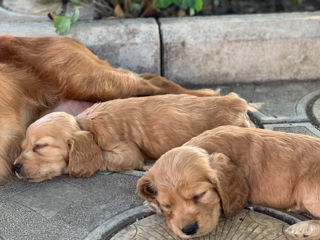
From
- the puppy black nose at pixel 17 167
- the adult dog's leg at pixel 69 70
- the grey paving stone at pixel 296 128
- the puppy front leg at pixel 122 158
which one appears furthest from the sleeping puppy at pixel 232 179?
the adult dog's leg at pixel 69 70

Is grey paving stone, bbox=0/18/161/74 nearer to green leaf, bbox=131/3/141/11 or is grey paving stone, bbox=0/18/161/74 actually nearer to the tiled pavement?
green leaf, bbox=131/3/141/11

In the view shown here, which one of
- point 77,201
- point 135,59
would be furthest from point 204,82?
point 77,201

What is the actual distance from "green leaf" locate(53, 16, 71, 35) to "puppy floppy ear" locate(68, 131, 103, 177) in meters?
1.18

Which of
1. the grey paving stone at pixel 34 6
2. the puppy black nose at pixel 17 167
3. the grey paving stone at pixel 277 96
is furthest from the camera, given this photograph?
the grey paving stone at pixel 34 6

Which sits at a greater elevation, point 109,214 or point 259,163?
point 259,163

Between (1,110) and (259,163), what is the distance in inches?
72.7

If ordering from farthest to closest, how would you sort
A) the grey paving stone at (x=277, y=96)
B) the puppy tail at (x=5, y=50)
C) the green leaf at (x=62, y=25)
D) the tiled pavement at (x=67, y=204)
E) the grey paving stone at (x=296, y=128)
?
the green leaf at (x=62, y=25)
the grey paving stone at (x=277, y=96)
the puppy tail at (x=5, y=50)
the grey paving stone at (x=296, y=128)
the tiled pavement at (x=67, y=204)

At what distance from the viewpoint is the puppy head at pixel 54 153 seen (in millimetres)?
3383

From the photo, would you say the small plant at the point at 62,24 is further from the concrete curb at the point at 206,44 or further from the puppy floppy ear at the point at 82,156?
the puppy floppy ear at the point at 82,156

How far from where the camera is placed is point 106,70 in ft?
13.2

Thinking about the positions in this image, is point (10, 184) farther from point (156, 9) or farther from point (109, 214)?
point (156, 9)

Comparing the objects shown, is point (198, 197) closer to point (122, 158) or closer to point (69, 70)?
point (122, 158)

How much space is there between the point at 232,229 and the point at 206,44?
2020mm

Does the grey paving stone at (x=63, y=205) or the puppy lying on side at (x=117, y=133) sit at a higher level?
the puppy lying on side at (x=117, y=133)
